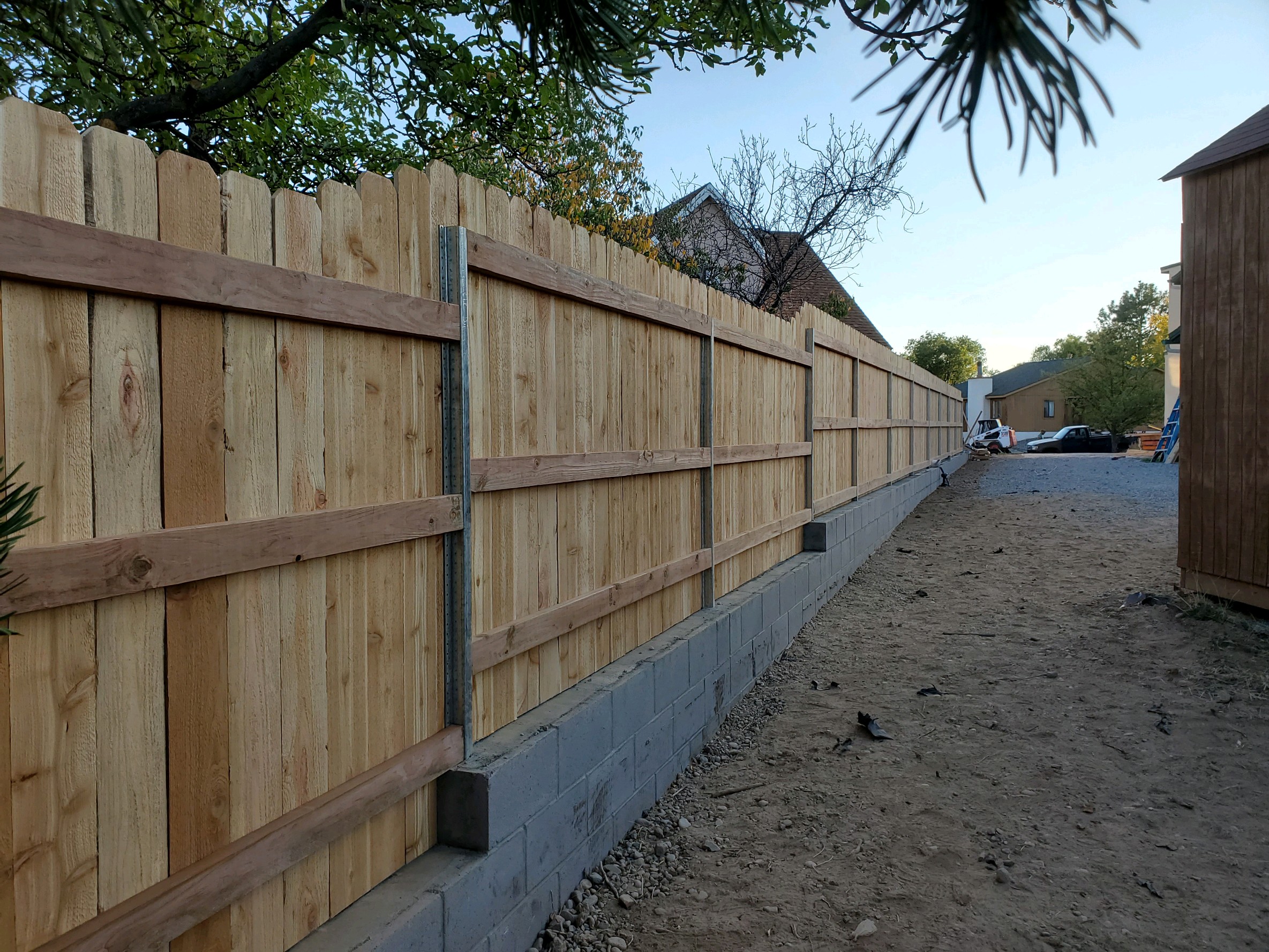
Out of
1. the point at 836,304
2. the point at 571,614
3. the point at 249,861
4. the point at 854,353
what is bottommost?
the point at 249,861

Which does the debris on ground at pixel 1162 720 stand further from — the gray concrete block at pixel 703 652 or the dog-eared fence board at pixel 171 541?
the dog-eared fence board at pixel 171 541

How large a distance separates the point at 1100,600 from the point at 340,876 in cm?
637

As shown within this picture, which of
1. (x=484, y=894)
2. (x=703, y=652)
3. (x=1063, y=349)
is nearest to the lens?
(x=484, y=894)

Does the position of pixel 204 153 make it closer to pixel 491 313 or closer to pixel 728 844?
pixel 491 313

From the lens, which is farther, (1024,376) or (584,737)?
(1024,376)

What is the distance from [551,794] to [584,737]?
0.27 meters

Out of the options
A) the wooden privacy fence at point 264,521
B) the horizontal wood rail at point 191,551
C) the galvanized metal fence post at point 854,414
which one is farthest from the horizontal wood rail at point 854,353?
the horizontal wood rail at point 191,551

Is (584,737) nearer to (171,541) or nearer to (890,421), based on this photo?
(171,541)

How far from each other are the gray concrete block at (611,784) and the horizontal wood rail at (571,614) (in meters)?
0.52

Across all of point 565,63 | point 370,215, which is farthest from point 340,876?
point 565,63

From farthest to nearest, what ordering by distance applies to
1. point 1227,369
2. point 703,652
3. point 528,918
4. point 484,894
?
1. point 1227,369
2. point 703,652
3. point 528,918
4. point 484,894

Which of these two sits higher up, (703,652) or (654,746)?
(703,652)

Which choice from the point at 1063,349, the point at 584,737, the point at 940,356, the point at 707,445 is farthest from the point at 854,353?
the point at 1063,349

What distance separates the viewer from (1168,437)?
2123 cm
